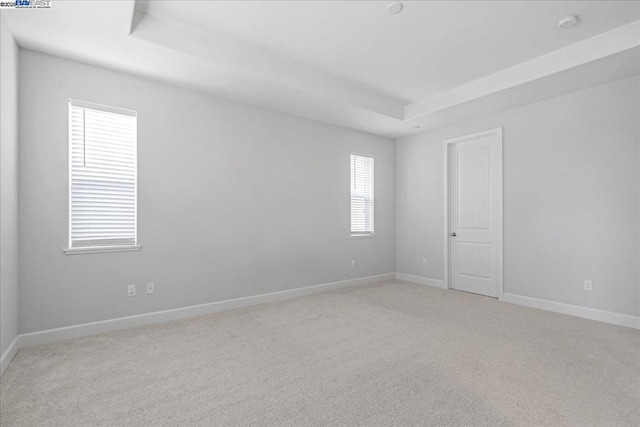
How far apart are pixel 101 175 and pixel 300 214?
252 centimetres

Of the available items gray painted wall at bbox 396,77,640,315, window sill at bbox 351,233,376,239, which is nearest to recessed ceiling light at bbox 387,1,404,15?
gray painted wall at bbox 396,77,640,315

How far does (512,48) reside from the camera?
334cm

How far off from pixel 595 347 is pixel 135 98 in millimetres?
5110

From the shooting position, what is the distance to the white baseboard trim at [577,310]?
353cm

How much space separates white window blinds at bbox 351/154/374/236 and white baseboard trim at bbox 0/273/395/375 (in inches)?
47.1

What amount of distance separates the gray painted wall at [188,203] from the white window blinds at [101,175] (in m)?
0.08

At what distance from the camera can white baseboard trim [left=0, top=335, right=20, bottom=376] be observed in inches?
95.6

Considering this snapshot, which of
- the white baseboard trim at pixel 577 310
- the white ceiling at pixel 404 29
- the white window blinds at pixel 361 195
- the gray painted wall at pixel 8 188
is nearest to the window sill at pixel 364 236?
the white window blinds at pixel 361 195

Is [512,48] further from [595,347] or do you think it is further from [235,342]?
[235,342]

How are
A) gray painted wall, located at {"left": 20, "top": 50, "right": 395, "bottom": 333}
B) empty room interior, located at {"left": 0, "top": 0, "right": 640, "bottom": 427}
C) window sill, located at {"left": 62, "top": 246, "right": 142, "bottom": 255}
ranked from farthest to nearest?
window sill, located at {"left": 62, "top": 246, "right": 142, "bottom": 255} < gray painted wall, located at {"left": 20, "top": 50, "right": 395, "bottom": 333} < empty room interior, located at {"left": 0, "top": 0, "right": 640, "bottom": 427}

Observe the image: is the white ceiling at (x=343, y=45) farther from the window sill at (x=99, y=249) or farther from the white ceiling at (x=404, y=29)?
the window sill at (x=99, y=249)

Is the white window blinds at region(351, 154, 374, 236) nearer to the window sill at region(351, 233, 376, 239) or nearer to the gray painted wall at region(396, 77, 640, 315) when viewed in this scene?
the window sill at region(351, 233, 376, 239)

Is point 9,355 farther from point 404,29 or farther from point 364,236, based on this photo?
point 364,236

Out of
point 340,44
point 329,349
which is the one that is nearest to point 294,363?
point 329,349
